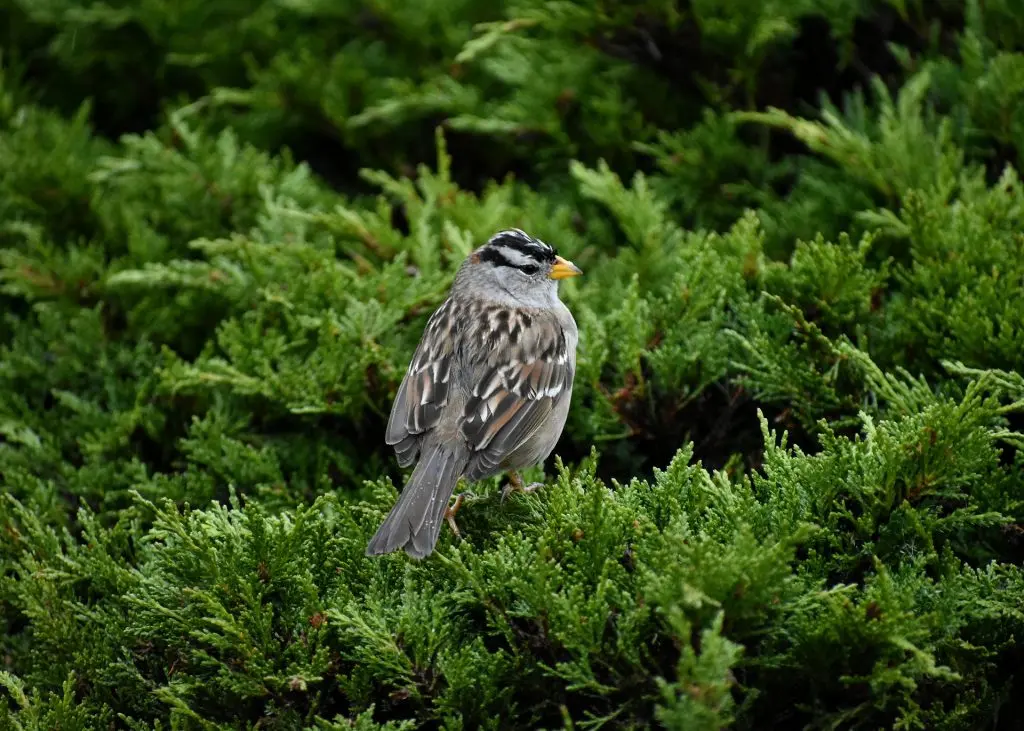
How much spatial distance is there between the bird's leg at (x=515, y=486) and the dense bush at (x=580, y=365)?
112 millimetres

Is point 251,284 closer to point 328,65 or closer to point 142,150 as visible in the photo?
point 142,150

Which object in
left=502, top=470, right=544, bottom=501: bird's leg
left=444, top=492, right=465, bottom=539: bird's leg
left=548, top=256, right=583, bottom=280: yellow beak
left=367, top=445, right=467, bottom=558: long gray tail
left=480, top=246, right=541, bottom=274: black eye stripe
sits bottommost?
left=502, top=470, right=544, bottom=501: bird's leg

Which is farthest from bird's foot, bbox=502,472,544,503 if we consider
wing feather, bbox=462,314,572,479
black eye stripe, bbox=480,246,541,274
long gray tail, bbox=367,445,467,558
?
black eye stripe, bbox=480,246,541,274

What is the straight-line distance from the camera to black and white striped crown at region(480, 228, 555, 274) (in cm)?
452

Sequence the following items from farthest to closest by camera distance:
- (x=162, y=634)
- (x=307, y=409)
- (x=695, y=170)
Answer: (x=695, y=170) < (x=307, y=409) < (x=162, y=634)

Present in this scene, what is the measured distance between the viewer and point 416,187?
20.9 feet

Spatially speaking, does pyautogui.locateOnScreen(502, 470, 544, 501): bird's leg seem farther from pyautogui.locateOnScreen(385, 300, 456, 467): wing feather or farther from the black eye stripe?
the black eye stripe

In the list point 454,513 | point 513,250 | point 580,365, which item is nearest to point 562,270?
point 513,250

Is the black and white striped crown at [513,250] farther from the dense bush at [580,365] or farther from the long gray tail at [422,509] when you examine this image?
the long gray tail at [422,509]

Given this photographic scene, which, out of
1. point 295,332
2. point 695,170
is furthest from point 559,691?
point 695,170

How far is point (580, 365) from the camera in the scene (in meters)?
4.30

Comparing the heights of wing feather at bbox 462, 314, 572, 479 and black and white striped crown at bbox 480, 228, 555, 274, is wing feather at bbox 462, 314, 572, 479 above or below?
below

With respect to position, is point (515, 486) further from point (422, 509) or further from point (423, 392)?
point (422, 509)

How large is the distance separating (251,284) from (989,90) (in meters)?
3.34
